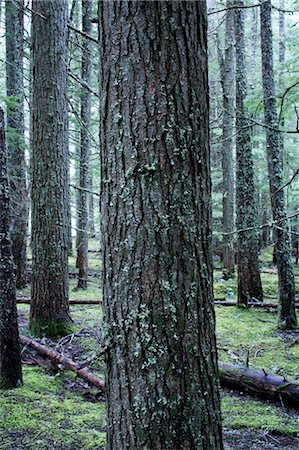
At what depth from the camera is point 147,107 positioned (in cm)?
205

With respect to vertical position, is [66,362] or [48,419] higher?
[66,362]

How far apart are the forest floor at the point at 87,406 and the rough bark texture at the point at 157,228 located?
14.1 inches

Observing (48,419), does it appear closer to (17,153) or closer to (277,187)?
(277,187)

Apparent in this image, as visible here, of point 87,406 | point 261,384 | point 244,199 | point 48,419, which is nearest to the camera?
point 48,419

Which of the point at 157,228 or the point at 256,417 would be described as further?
the point at 256,417

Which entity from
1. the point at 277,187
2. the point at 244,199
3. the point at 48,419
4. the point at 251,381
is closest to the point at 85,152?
the point at 244,199

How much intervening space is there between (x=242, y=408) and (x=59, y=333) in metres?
3.03

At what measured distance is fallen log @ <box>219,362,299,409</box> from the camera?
461 cm

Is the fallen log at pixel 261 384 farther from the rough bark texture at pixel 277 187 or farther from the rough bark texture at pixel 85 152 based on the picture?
the rough bark texture at pixel 85 152

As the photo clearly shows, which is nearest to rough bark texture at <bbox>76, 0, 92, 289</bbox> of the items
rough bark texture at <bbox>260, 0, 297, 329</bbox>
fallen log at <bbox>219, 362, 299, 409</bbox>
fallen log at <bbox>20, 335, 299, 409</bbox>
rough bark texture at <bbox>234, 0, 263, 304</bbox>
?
rough bark texture at <bbox>234, 0, 263, 304</bbox>

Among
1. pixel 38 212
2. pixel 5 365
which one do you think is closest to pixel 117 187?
pixel 5 365

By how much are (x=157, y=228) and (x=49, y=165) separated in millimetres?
4680

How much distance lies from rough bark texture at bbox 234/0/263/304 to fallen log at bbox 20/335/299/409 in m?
4.51

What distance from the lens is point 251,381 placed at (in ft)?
16.2
